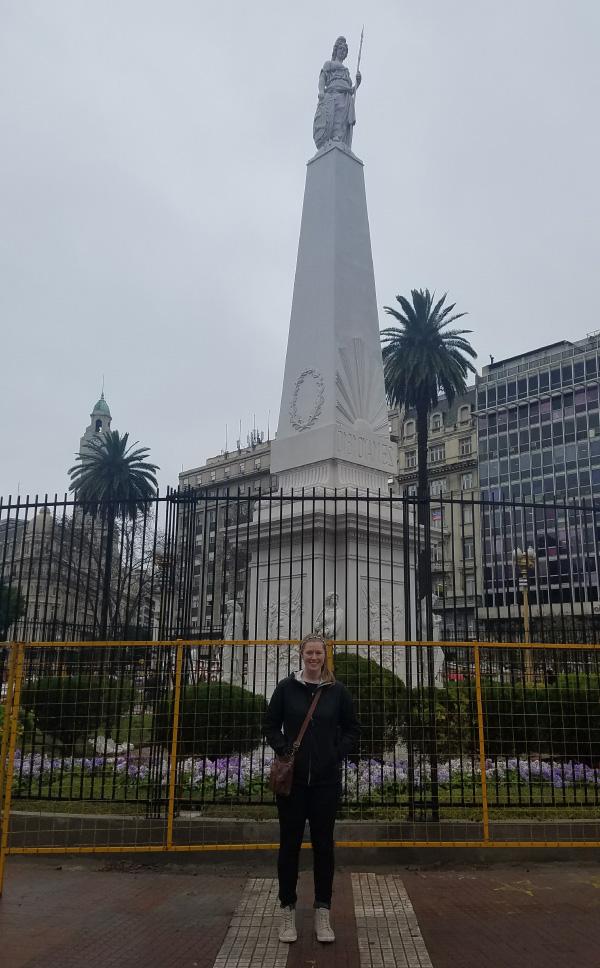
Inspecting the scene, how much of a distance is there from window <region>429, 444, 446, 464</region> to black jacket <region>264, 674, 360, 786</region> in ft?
224

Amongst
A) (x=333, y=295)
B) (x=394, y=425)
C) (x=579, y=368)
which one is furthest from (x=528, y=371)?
(x=333, y=295)

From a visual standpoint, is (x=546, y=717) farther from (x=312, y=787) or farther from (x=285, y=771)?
(x=285, y=771)

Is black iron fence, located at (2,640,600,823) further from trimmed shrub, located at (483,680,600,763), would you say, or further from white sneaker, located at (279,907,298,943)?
white sneaker, located at (279,907,298,943)

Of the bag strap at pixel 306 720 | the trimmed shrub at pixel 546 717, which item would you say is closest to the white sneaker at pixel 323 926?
the bag strap at pixel 306 720

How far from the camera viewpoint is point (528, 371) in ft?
196

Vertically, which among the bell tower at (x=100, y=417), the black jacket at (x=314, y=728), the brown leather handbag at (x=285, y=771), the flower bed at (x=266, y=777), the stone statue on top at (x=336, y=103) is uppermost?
the bell tower at (x=100, y=417)

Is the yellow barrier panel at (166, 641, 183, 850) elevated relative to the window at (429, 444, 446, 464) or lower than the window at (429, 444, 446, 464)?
lower

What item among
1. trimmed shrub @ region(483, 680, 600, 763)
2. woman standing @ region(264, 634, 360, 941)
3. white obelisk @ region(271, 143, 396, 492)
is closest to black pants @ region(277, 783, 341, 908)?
woman standing @ region(264, 634, 360, 941)

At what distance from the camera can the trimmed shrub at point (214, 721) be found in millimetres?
7562

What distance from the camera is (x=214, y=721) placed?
8203 mm

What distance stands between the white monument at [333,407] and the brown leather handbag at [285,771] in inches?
291

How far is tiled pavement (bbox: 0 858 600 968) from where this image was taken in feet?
14.8

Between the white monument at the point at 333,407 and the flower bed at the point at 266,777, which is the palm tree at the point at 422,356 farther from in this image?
the flower bed at the point at 266,777

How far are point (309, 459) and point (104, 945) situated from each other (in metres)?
10.1
